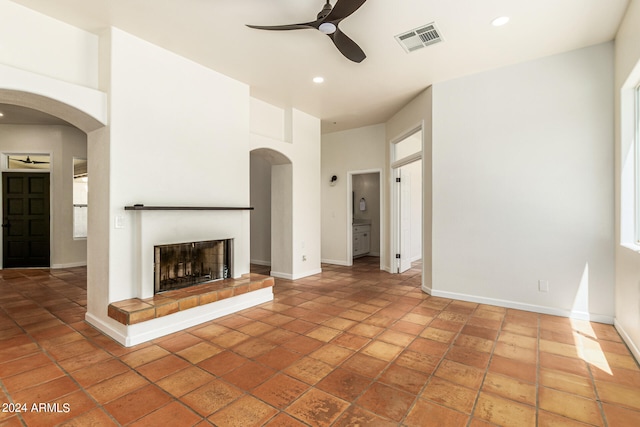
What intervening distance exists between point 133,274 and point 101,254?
36 centimetres

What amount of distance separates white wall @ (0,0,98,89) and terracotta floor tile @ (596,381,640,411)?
4.86 meters

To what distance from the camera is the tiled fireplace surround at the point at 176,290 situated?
112 inches

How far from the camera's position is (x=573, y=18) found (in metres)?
2.80

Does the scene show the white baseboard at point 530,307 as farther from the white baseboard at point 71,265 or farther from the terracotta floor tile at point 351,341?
the white baseboard at point 71,265

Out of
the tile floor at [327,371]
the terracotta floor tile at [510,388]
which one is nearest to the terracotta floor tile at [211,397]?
the tile floor at [327,371]

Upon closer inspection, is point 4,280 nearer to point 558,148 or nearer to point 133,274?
point 133,274

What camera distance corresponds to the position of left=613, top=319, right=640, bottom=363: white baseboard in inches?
97.8

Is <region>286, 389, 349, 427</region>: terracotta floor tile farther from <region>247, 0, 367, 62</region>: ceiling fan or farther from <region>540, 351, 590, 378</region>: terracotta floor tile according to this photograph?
<region>247, 0, 367, 62</region>: ceiling fan

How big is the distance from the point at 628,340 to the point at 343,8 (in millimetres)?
3627

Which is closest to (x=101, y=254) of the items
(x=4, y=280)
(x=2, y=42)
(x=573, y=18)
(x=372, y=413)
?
(x=2, y=42)

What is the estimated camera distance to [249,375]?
2273mm

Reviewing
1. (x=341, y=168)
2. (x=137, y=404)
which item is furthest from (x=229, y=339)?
(x=341, y=168)

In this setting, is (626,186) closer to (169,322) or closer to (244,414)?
(244,414)

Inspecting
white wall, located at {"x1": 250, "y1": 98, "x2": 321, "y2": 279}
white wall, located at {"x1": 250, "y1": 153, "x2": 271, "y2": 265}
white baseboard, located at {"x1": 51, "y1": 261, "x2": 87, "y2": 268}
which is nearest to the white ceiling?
white wall, located at {"x1": 250, "y1": 98, "x2": 321, "y2": 279}
